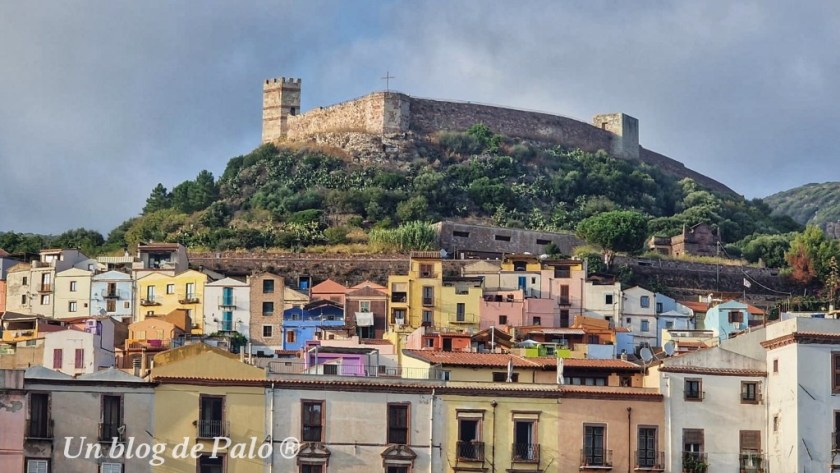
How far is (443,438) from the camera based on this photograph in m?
53.7

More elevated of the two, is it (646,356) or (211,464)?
(646,356)

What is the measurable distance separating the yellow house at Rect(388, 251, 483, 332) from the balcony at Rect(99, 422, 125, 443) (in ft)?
118

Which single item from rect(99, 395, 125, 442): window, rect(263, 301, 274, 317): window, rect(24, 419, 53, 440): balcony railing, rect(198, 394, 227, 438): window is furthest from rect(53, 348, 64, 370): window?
rect(263, 301, 274, 317): window

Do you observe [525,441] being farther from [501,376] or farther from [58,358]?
[58,358]

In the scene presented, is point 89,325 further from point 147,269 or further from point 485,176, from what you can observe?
point 485,176

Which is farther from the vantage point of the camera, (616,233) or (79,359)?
(616,233)

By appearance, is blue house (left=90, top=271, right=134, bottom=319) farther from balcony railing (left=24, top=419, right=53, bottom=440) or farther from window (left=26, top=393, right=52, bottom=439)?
balcony railing (left=24, top=419, right=53, bottom=440)

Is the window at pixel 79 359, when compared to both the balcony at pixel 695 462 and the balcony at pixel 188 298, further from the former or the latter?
the balcony at pixel 695 462

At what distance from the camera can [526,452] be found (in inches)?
2122

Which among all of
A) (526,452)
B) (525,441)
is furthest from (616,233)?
(526,452)

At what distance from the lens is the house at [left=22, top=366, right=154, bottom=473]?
5112cm

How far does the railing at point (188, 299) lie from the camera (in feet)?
298

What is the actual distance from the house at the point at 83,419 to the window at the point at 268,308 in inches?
1484

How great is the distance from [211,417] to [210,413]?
0.12 metres
